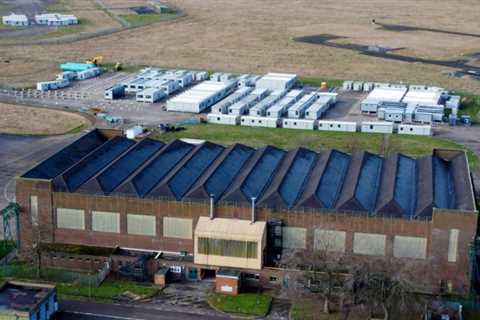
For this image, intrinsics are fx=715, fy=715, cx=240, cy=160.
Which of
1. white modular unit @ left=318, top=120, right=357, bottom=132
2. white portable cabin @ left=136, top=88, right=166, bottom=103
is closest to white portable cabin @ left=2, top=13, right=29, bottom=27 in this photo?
white portable cabin @ left=136, top=88, right=166, bottom=103

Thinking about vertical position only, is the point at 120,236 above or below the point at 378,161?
below

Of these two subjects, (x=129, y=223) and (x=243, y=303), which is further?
(x=129, y=223)

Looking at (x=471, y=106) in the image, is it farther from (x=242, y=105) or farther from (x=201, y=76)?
(x=201, y=76)

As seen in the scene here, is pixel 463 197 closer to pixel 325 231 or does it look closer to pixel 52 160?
pixel 325 231

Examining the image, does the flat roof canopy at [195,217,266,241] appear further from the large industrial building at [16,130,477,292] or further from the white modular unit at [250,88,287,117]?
the white modular unit at [250,88,287,117]

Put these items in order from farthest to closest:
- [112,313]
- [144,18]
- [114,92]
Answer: [144,18] → [114,92] → [112,313]

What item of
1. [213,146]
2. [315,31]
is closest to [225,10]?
[315,31]

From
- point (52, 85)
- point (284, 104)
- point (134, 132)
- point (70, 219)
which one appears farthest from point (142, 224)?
point (52, 85)
